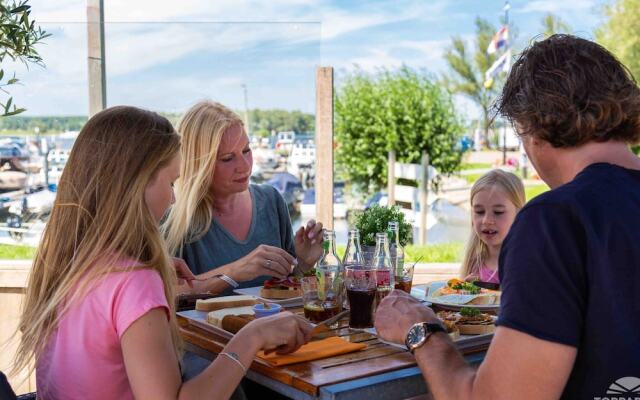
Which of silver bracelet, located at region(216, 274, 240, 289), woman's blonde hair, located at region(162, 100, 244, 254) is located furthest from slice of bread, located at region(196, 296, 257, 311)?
woman's blonde hair, located at region(162, 100, 244, 254)

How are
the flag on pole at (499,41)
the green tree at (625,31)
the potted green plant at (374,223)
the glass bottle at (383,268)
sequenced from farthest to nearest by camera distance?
1. the flag on pole at (499,41)
2. the green tree at (625,31)
3. the potted green plant at (374,223)
4. the glass bottle at (383,268)

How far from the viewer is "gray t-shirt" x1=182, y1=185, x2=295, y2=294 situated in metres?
2.93

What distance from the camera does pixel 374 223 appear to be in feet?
8.92

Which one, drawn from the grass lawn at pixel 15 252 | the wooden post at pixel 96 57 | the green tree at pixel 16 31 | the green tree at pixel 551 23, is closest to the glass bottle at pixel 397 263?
the green tree at pixel 16 31

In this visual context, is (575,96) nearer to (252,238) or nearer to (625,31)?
(252,238)

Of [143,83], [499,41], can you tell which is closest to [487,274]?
[143,83]

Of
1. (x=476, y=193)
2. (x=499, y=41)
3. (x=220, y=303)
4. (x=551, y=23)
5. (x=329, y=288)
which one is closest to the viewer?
(x=329, y=288)

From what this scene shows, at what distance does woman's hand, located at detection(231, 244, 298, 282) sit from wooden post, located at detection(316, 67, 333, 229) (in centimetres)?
177

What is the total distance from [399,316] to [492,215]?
1.56 metres

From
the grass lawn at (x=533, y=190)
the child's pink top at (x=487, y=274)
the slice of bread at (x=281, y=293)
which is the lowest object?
the grass lawn at (x=533, y=190)

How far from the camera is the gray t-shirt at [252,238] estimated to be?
9.61 ft

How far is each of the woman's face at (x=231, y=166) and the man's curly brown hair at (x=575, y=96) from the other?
1.58 metres

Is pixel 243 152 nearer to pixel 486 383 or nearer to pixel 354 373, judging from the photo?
pixel 354 373

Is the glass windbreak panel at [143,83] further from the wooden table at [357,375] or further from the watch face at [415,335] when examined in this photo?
the watch face at [415,335]
